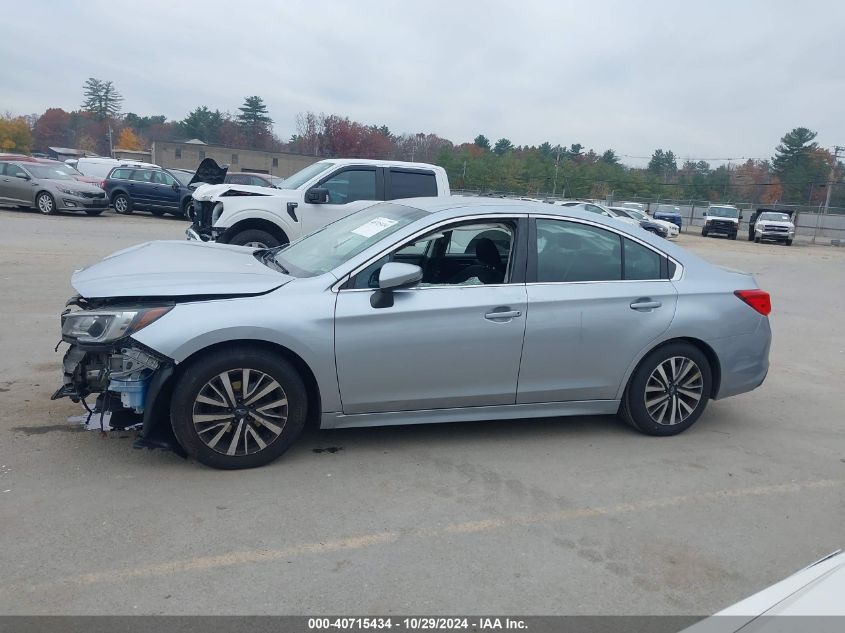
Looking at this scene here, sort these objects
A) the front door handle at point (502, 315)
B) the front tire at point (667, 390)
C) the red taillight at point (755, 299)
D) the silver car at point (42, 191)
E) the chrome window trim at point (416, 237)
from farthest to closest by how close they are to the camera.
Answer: the silver car at point (42, 191), the red taillight at point (755, 299), the front tire at point (667, 390), the front door handle at point (502, 315), the chrome window trim at point (416, 237)

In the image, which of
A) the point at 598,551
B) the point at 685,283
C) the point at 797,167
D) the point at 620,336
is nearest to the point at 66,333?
the point at 598,551

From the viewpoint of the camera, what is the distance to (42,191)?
2128 centimetres

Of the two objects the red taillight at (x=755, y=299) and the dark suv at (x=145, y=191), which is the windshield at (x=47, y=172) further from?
the red taillight at (x=755, y=299)

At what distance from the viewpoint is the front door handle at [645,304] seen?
5064 mm

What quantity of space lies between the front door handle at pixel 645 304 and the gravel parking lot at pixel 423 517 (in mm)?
988

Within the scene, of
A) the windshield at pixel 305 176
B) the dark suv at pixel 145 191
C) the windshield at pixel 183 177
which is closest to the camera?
the windshield at pixel 305 176

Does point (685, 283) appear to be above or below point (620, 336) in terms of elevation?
above

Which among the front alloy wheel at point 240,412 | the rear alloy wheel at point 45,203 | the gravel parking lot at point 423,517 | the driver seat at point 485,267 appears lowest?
the gravel parking lot at point 423,517

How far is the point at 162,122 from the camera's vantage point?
120m

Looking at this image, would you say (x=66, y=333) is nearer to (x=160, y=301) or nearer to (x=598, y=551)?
(x=160, y=301)

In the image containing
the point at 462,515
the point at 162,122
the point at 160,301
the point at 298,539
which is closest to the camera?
the point at 298,539

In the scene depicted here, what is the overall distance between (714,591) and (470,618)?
4.01ft

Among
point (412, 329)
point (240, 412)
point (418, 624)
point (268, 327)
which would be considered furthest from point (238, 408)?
point (418, 624)

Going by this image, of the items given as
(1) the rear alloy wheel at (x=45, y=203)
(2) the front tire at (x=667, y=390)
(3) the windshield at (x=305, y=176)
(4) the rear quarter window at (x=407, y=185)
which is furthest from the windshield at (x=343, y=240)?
(1) the rear alloy wheel at (x=45, y=203)
